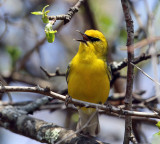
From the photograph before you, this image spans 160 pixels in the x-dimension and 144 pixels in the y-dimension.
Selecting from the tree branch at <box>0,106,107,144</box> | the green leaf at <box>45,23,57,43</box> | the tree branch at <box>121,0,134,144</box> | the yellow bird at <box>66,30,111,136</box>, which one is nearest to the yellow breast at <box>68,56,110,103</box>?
the yellow bird at <box>66,30,111,136</box>

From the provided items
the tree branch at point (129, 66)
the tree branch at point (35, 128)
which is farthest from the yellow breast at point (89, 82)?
the tree branch at point (129, 66)

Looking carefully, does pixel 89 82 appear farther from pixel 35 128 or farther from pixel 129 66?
pixel 129 66

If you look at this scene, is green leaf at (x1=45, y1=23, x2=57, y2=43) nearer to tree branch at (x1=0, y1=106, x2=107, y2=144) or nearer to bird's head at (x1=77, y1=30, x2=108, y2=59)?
tree branch at (x1=0, y1=106, x2=107, y2=144)

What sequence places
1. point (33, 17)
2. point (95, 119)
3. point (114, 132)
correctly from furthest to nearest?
1. point (33, 17)
2. point (114, 132)
3. point (95, 119)

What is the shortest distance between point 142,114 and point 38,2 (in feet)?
18.6

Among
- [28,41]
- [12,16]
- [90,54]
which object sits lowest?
[90,54]

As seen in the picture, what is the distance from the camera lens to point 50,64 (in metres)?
8.48

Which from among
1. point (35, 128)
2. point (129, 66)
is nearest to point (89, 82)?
point (35, 128)

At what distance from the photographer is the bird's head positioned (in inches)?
217

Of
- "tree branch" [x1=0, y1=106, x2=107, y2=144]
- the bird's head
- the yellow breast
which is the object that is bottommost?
"tree branch" [x1=0, y1=106, x2=107, y2=144]

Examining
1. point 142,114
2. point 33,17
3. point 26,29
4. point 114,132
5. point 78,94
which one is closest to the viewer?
point 142,114

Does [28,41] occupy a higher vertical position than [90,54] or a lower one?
higher

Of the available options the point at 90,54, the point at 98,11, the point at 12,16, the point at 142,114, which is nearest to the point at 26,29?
the point at 12,16

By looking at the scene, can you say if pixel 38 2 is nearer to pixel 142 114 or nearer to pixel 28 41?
pixel 28 41
